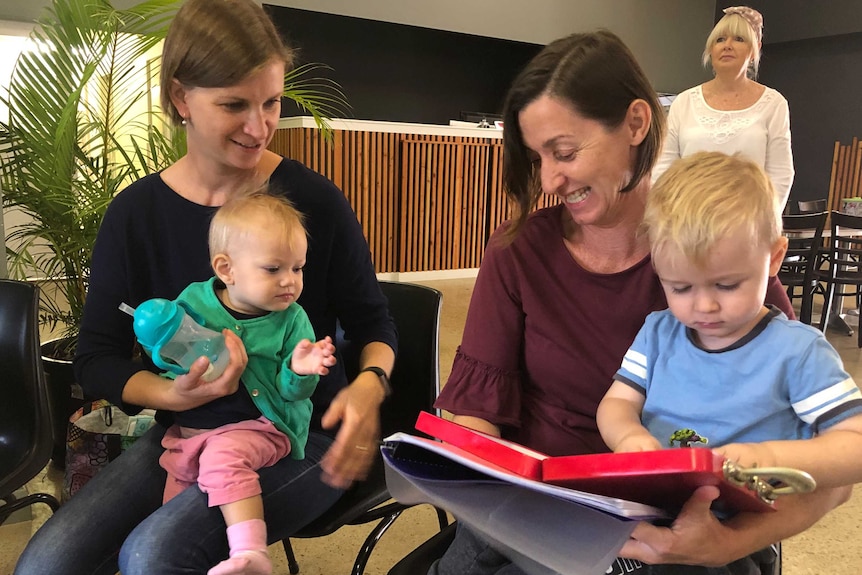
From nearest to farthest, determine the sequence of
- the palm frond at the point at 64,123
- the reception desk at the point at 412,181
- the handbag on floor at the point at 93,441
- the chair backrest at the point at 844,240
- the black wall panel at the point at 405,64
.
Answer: the handbag on floor at the point at 93,441
the palm frond at the point at 64,123
the chair backrest at the point at 844,240
the reception desk at the point at 412,181
the black wall panel at the point at 405,64

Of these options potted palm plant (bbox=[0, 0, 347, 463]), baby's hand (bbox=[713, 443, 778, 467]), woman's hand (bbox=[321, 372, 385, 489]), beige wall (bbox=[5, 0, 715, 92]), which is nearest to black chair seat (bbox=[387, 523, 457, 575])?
woman's hand (bbox=[321, 372, 385, 489])

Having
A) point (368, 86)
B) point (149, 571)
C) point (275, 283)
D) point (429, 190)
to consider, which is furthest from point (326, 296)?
point (368, 86)

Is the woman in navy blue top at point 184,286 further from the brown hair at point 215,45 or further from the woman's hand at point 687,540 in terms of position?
the woman's hand at point 687,540

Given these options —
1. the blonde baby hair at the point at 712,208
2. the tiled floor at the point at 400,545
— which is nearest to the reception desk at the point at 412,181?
the tiled floor at the point at 400,545

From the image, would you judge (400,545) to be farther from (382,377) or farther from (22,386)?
(22,386)

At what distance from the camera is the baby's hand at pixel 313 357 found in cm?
115

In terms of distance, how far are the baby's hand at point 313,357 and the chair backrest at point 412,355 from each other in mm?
429

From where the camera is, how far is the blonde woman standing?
3191 millimetres

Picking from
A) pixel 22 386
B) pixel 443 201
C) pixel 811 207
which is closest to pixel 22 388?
pixel 22 386

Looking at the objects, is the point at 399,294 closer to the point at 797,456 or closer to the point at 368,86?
the point at 797,456

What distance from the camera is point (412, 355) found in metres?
1.62

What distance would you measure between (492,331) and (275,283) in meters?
0.42

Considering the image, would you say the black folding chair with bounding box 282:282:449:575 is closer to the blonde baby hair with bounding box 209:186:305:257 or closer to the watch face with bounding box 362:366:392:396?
the watch face with bounding box 362:366:392:396

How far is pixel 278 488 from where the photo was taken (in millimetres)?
1236
